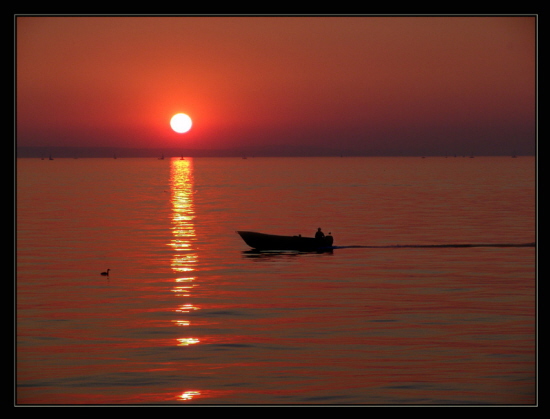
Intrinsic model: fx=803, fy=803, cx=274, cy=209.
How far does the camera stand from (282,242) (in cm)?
5600

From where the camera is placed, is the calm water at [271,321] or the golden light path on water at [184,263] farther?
the golden light path on water at [184,263]

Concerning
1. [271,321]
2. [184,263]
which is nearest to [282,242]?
[184,263]

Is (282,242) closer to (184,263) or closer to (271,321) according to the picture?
(184,263)

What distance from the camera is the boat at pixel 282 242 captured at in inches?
2203

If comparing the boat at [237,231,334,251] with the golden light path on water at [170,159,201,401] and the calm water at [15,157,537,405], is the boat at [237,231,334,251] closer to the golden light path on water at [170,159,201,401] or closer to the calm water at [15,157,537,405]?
the calm water at [15,157,537,405]

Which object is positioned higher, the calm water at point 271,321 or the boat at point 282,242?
the boat at point 282,242

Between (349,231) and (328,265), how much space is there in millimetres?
22429

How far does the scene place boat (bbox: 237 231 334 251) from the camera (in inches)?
2203

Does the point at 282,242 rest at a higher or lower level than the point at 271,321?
higher

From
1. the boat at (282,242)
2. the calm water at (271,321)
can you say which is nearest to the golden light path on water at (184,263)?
the calm water at (271,321)

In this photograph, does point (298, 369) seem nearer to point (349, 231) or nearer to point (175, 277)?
point (175, 277)

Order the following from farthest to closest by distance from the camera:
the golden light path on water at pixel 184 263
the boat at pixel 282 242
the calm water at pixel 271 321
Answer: the boat at pixel 282 242 < the golden light path on water at pixel 184 263 < the calm water at pixel 271 321

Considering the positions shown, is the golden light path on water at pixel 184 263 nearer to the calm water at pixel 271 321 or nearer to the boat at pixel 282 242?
the calm water at pixel 271 321

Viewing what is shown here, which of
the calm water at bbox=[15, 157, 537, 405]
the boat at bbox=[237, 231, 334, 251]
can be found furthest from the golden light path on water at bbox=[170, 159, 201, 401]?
the boat at bbox=[237, 231, 334, 251]
